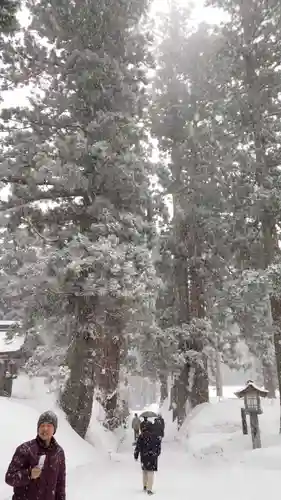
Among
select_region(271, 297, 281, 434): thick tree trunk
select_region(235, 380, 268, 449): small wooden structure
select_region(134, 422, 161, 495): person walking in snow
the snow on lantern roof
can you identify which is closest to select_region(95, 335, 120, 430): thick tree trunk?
the snow on lantern roof

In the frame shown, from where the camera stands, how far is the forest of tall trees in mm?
12789

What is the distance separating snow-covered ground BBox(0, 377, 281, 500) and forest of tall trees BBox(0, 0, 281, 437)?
1357 mm

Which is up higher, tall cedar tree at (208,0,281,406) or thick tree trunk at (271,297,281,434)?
tall cedar tree at (208,0,281,406)

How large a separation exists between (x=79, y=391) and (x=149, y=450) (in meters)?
4.17

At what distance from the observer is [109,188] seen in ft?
45.9

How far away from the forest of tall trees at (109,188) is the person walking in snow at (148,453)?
3.68m

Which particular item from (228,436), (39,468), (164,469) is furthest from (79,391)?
(39,468)

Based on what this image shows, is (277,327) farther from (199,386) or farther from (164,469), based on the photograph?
(199,386)

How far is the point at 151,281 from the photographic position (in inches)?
504

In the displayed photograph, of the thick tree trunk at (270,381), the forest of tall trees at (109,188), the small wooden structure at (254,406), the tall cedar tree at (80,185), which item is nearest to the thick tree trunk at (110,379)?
the forest of tall trees at (109,188)

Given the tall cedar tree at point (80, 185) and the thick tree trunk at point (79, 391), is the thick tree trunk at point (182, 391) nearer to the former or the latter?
the tall cedar tree at point (80, 185)

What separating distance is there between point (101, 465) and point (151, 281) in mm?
4969

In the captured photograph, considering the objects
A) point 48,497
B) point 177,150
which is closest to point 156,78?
point 177,150

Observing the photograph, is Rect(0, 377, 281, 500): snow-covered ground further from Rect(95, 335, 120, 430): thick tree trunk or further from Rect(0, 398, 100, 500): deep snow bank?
Rect(95, 335, 120, 430): thick tree trunk
